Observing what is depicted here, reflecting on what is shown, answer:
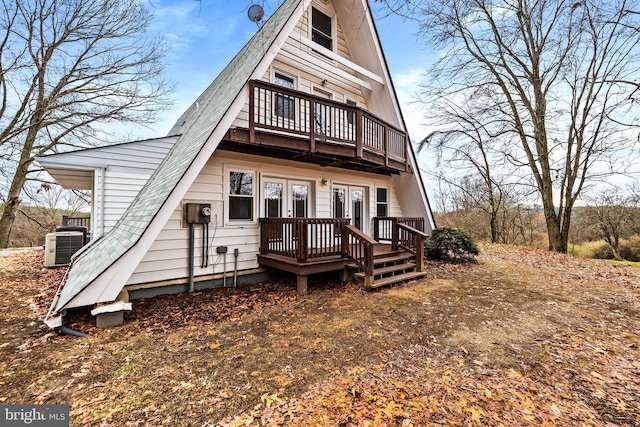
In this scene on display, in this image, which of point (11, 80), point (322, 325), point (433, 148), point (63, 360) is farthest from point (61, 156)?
point (433, 148)

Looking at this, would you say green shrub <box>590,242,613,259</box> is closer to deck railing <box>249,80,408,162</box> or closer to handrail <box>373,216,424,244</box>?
handrail <box>373,216,424,244</box>

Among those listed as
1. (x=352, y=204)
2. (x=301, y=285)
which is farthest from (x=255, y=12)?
(x=352, y=204)

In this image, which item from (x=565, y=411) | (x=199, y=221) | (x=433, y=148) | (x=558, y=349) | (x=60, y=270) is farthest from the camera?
(x=433, y=148)

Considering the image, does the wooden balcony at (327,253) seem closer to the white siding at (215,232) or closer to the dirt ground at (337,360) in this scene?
the white siding at (215,232)

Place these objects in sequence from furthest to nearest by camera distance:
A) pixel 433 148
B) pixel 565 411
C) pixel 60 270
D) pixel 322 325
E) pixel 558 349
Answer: pixel 433 148, pixel 60 270, pixel 322 325, pixel 558 349, pixel 565 411

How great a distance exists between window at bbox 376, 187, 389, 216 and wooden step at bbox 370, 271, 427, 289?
3183 millimetres

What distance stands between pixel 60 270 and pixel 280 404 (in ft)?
31.0

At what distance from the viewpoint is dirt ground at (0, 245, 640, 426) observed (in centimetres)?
237

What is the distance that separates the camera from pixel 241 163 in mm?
6566

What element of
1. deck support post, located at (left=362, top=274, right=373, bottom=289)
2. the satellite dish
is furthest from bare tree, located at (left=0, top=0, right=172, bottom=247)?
deck support post, located at (left=362, top=274, right=373, bottom=289)

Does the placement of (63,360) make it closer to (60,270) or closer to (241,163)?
(241,163)

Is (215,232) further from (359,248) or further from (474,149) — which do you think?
(474,149)

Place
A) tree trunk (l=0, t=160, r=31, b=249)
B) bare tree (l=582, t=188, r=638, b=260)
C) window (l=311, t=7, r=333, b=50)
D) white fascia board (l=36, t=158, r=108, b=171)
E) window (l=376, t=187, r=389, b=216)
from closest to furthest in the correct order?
white fascia board (l=36, t=158, r=108, b=171)
window (l=311, t=7, r=333, b=50)
window (l=376, t=187, r=389, b=216)
tree trunk (l=0, t=160, r=31, b=249)
bare tree (l=582, t=188, r=638, b=260)

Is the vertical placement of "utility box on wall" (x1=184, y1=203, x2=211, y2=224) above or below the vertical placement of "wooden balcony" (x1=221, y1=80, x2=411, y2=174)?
below
